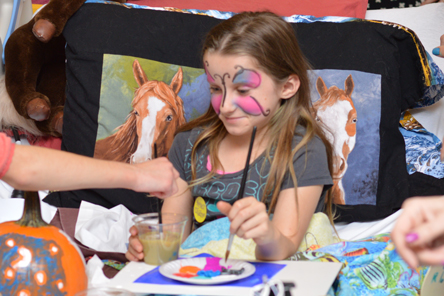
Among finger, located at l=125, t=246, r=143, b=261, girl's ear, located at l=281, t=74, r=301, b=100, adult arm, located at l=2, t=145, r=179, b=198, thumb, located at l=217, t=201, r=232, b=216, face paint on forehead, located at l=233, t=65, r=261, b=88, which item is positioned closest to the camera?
adult arm, located at l=2, t=145, r=179, b=198

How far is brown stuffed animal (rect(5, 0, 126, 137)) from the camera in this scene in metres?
1.53

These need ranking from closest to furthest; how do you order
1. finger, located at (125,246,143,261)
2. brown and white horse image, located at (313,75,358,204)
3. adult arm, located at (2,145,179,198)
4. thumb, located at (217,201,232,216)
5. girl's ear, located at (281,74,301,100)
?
1. adult arm, located at (2,145,179,198)
2. thumb, located at (217,201,232,216)
3. finger, located at (125,246,143,261)
4. girl's ear, located at (281,74,301,100)
5. brown and white horse image, located at (313,75,358,204)

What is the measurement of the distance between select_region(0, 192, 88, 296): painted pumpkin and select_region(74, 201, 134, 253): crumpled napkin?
388mm

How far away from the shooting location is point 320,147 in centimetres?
124

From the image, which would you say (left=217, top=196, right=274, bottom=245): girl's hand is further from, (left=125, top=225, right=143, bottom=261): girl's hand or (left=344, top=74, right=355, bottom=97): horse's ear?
(left=344, top=74, right=355, bottom=97): horse's ear

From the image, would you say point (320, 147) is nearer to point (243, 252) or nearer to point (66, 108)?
point (243, 252)

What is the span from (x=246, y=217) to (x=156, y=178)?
0.59ft

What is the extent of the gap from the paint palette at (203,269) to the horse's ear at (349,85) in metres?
0.80

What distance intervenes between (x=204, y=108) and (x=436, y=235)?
3.59ft

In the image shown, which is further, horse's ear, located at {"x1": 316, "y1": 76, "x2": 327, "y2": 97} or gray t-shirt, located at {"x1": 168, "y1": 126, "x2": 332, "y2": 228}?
horse's ear, located at {"x1": 316, "y1": 76, "x2": 327, "y2": 97}

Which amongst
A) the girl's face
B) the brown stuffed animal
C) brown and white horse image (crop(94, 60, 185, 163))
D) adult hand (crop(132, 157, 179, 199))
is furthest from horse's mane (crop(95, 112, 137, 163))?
adult hand (crop(132, 157, 179, 199))

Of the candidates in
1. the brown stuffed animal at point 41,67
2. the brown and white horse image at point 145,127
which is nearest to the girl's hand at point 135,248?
the brown and white horse image at point 145,127

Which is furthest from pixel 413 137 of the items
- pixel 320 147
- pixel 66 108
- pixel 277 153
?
pixel 66 108

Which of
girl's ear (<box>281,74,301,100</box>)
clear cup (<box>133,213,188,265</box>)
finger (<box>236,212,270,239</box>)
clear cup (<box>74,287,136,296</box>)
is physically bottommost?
clear cup (<box>74,287,136,296</box>)
